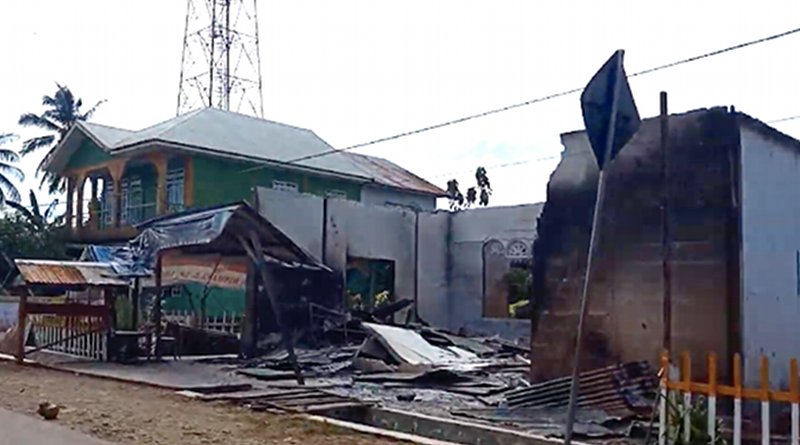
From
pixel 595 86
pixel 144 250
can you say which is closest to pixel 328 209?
pixel 144 250

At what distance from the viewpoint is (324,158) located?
36906 mm

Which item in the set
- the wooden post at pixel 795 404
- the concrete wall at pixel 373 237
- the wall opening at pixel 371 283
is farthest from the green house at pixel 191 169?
the wooden post at pixel 795 404

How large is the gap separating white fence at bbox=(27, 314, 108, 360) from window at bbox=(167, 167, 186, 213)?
1097 centimetres

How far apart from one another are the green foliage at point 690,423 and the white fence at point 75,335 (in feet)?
46.8

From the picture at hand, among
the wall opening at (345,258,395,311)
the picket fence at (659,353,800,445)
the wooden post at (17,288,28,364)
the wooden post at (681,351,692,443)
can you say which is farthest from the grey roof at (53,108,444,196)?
the wooden post at (681,351,692,443)

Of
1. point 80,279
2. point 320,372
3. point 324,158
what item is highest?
point 324,158

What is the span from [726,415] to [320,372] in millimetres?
8828

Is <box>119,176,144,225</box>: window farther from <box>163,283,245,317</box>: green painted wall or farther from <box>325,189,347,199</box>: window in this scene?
<box>325,189,347,199</box>: window

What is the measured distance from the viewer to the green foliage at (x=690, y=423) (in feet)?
25.7

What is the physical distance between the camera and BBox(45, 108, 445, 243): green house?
3197 cm

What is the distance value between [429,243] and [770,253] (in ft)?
60.1

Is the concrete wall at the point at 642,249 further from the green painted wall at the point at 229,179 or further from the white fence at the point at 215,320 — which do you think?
the green painted wall at the point at 229,179

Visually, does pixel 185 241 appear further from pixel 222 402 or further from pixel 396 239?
pixel 396 239

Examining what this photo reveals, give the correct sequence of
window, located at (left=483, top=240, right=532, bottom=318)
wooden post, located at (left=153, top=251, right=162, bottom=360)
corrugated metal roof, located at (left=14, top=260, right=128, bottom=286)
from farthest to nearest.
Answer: window, located at (left=483, top=240, right=532, bottom=318) → wooden post, located at (left=153, top=251, right=162, bottom=360) → corrugated metal roof, located at (left=14, top=260, right=128, bottom=286)
